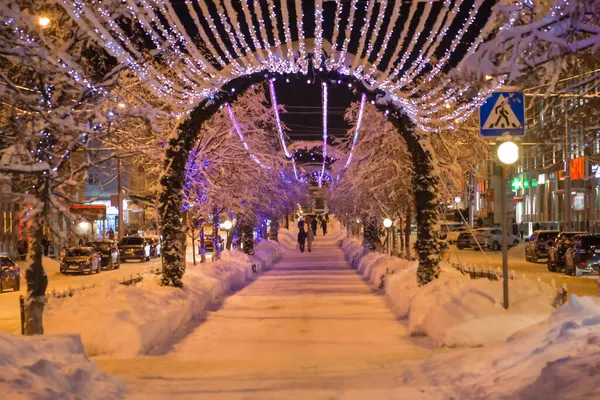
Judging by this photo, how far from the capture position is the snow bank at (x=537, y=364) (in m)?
6.83

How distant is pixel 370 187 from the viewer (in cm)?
2934

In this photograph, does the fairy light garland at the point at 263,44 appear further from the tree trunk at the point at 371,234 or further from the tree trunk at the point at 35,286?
the tree trunk at the point at 371,234

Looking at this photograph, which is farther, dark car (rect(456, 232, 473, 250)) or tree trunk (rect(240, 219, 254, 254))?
dark car (rect(456, 232, 473, 250))

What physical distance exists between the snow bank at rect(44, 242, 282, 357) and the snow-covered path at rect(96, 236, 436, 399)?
1.31 feet

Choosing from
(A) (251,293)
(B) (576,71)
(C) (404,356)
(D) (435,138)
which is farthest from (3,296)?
(B) (576,71)

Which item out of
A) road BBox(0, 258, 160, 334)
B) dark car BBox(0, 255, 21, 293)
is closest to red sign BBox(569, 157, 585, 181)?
road BBox(0, 258, 160, 334)

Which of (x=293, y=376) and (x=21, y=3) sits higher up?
(x=21, y=3)

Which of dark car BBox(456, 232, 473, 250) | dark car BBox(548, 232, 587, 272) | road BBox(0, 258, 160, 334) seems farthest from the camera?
dark car BBox(456, 232, 473, 250)

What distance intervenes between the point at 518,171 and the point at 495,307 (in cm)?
6884

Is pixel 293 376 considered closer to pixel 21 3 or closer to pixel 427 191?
pixel 21 3

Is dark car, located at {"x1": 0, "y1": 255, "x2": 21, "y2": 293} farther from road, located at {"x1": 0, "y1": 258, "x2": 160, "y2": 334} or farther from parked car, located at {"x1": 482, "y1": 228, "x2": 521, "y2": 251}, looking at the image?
parked car, located at {"x1": 482, "y1": 228, "x2": 521, "y2": 251}

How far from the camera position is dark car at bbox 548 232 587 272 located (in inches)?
1236

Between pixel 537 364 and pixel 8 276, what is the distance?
75.3ft

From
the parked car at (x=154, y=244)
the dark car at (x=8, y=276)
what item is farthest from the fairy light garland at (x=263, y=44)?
the parked car at (x=154, y=244)
